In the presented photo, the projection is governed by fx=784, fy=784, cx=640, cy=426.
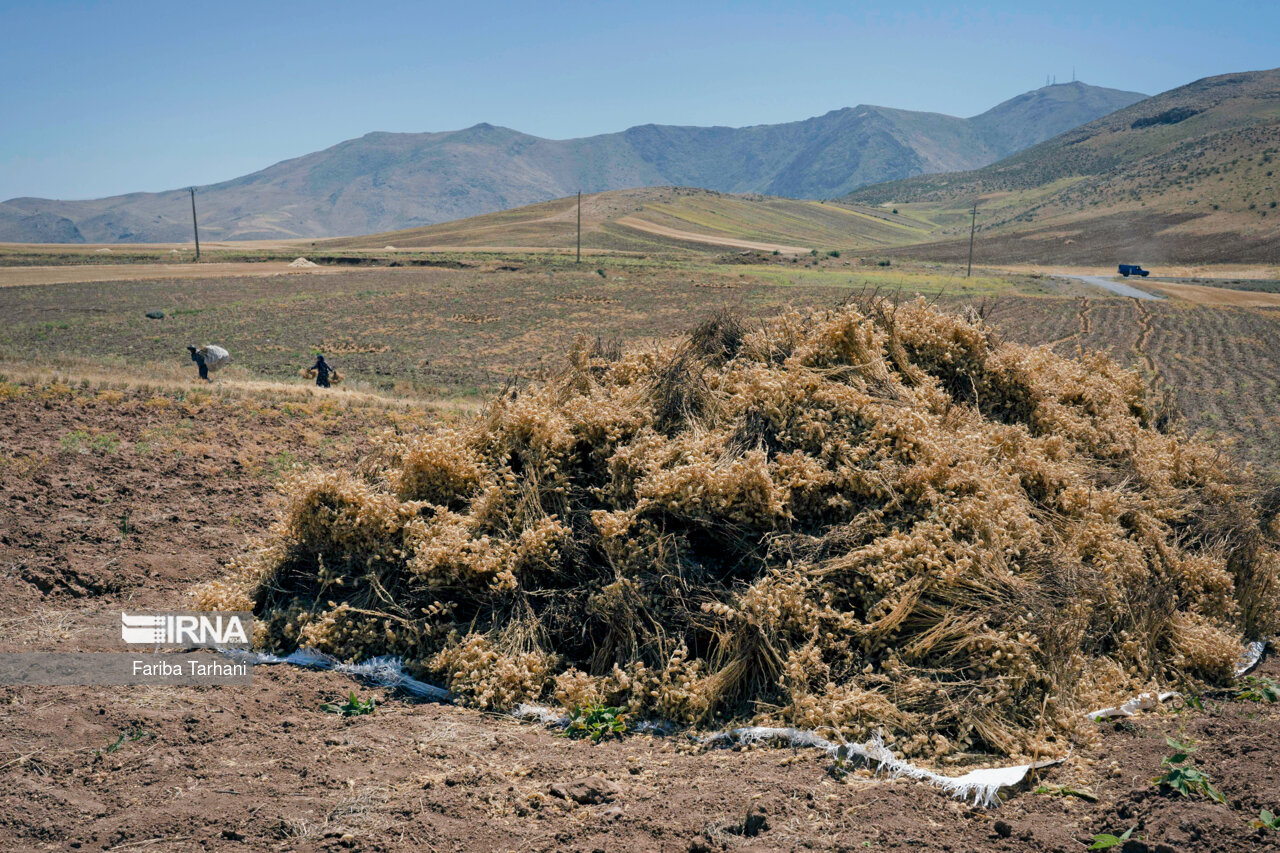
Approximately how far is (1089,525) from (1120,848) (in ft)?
11.4

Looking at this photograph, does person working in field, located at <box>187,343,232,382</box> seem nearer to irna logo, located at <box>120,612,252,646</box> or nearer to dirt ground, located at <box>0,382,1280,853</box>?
dirt ground, located at <box>0,382,1280,853</box>

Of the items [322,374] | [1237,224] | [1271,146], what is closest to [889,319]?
[322,374]

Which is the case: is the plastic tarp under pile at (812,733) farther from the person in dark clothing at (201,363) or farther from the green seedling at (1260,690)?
the person in dark clothing at (201,363)

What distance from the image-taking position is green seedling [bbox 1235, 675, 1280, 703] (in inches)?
232

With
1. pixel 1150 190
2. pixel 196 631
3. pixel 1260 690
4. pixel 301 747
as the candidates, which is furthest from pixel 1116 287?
pixel 1150 190

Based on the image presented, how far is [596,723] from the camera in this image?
5508mm

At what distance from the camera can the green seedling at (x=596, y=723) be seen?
5.41 meters

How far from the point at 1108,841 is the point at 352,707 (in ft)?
15.5

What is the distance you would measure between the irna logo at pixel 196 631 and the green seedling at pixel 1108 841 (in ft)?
20.0

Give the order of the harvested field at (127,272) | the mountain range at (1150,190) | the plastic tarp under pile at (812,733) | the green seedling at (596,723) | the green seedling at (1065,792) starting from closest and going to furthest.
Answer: the green seedling at (1065,792) < the plastic tarp under pile at (812,733) < the green seedling at (596,723) < the harvested field at (127,272) < the mountain range at (1150,190)

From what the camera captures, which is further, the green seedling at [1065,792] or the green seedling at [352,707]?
the green seedling at [352,707]

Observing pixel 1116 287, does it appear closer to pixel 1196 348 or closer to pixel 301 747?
pixel 1196 348

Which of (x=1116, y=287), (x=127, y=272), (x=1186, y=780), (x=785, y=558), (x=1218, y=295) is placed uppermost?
(x=127, y=272)

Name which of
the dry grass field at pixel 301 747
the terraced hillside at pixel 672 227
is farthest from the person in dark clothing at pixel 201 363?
the terraced hillside at pixel 672 227
